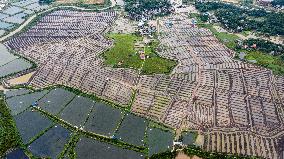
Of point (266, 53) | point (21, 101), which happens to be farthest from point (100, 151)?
point (266, 53)

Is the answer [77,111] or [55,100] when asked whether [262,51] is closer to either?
[77,111]

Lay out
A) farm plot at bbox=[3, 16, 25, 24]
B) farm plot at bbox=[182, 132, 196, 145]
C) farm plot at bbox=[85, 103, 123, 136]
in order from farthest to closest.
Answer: farm plot at bbox=[3, 16, 25, 24]
farm plot at bbox=[85, 103, 123, 136]
farm plot at bbox=[182, 132, 196, 145]

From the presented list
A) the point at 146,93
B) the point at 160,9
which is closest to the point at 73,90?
the point at 146,93

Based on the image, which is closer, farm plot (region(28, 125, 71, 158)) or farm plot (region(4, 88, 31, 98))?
farm plot (region(28, 125, 71, 158))

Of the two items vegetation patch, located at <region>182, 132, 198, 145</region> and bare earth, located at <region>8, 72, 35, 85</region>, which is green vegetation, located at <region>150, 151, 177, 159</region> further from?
bare earth, located at <region>8, 72, 35, 85</region>

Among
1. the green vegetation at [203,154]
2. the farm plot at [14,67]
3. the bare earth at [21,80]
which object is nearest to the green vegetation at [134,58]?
the bare earth at [21,80]

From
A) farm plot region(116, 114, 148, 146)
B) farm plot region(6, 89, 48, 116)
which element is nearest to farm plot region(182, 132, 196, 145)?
farm plot region(116, 114, 148, 146)

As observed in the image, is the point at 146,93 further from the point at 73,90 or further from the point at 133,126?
the point at 73,90

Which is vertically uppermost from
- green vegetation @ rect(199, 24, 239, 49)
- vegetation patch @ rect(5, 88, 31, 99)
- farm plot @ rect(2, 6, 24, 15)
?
farm plot @ rect(2, 6, 24, 15)
